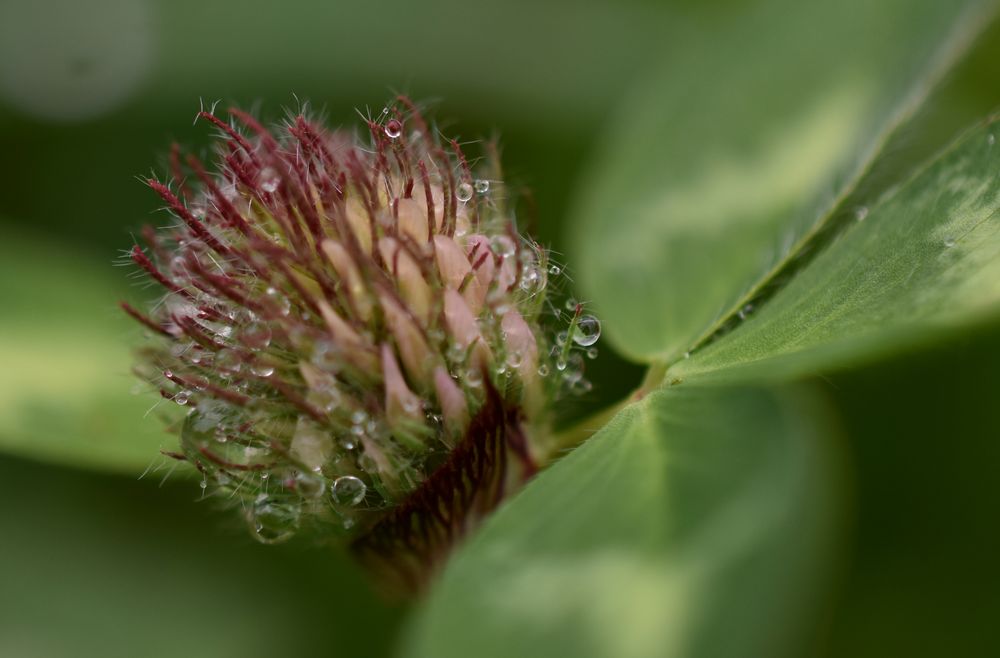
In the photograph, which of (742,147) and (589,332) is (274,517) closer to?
(589,332)

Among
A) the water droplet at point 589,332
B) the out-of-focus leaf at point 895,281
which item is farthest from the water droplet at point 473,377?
the out-of-focus leaf at point 895,281

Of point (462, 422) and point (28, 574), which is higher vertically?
point (28, 574)

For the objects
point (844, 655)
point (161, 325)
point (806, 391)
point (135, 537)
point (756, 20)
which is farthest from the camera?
point (135, 537)

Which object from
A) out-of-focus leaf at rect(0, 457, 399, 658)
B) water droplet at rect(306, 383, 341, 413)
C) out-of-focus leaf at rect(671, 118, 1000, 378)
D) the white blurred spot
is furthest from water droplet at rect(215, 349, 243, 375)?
the white blurred spot

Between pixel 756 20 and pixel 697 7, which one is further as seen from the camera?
pixel 697 7

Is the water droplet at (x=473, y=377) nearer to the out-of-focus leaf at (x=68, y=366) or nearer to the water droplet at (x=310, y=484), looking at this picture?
the water droplet at (x=310, y=484)

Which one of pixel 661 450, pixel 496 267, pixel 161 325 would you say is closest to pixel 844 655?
pixel 661 450

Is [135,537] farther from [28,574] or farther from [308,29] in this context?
[308,29]

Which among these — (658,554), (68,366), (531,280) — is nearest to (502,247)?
(531,280)
